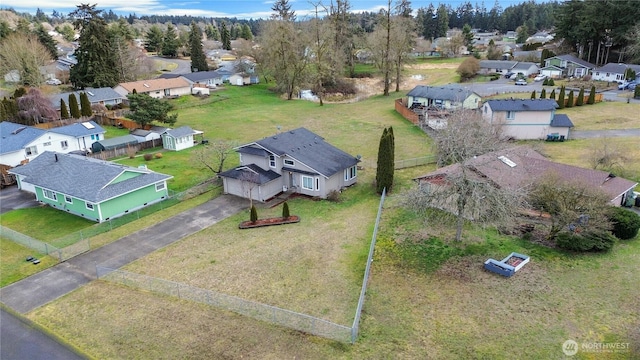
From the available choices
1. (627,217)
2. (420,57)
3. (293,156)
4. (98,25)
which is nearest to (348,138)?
(293,156)

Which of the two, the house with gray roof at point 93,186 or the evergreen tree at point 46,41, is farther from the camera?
the evergreen tree at point 46,41

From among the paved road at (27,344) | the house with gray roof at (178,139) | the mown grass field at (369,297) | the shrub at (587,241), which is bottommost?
the paved road at (27,344)

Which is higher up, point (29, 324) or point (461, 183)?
point (461, 183)

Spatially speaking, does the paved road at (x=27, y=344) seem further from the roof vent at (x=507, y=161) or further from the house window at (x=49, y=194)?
A: the roof vent at (x=507, y=161)

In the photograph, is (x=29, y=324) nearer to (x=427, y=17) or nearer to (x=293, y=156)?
(x=293, y=156)

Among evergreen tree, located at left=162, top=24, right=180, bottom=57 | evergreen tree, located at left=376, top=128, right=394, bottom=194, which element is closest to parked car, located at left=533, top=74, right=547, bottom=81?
evergreen tree, located at left=376, top=128, right=394, bottom=194

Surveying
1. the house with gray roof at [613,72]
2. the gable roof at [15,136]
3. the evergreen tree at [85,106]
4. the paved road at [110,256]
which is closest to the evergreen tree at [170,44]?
the evergreen tree at [85,106]

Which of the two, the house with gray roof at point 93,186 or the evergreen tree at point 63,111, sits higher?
the evergreen tree at point 63,111
